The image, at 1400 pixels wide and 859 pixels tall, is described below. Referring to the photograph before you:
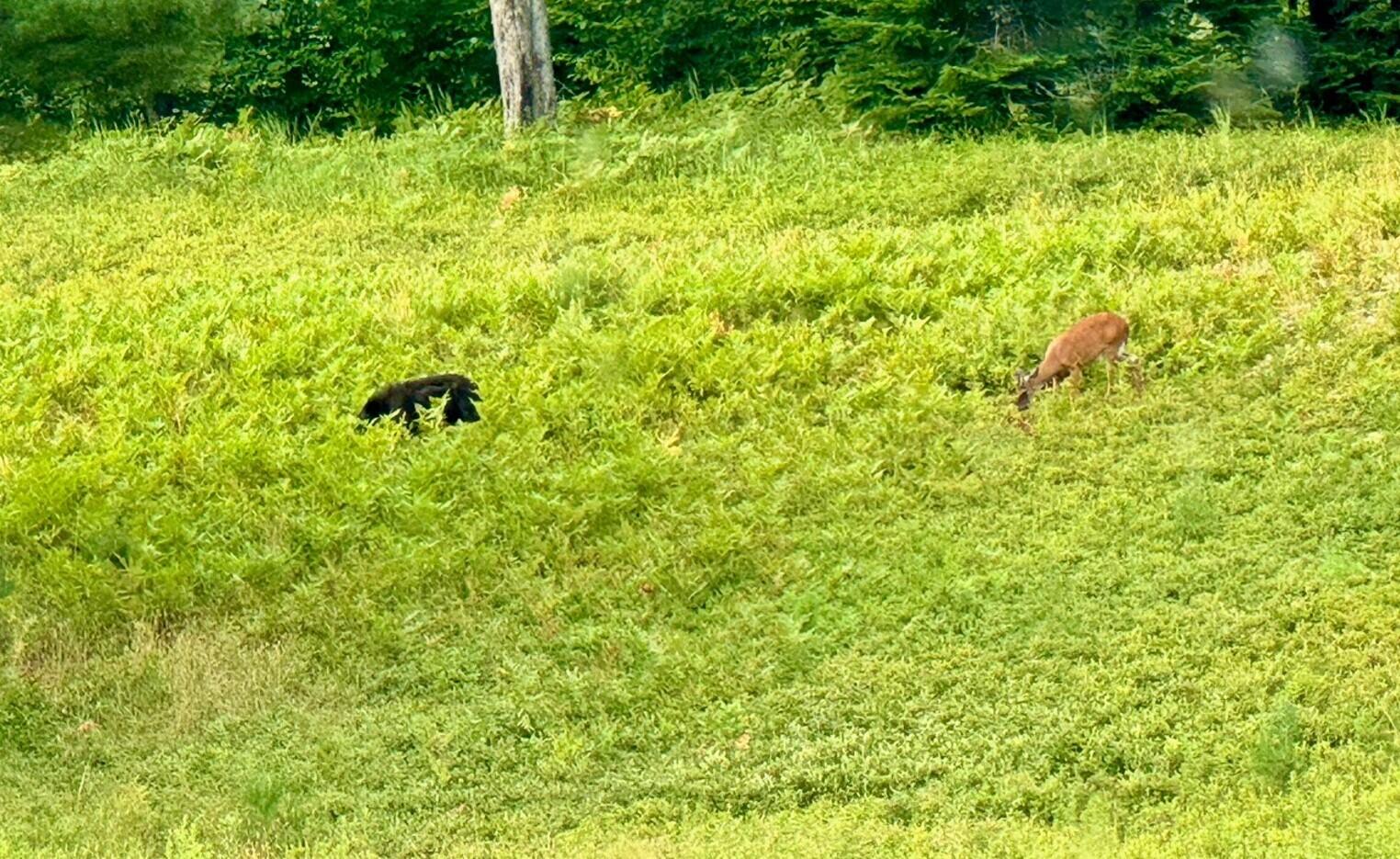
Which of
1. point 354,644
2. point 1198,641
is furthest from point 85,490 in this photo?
point 1198,641

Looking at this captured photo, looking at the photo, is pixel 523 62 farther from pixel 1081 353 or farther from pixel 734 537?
pixel 734 537

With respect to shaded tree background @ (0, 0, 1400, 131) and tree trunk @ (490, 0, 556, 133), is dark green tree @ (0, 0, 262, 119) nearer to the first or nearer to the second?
shaded tree background @ (0, 0, 1400, 131)

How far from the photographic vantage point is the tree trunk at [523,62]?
16.8 m

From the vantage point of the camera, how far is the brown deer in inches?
401

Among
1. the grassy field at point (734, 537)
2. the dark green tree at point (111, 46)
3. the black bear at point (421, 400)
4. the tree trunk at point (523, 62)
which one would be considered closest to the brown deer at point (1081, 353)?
the grassy field at point (734, 537)

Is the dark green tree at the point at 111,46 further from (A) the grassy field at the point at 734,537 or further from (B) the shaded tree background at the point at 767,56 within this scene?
(A) the grassy field at the point at 734,537

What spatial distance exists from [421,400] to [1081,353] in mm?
3397

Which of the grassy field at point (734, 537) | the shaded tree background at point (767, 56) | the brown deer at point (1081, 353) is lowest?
the shaded tree background at point (767, 56)

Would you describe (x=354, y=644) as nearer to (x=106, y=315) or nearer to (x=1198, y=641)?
(x=1198, y=641)

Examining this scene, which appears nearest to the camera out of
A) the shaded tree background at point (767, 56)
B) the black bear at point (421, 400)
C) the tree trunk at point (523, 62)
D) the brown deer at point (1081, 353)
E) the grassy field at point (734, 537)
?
the grassy field at point (734, 537)

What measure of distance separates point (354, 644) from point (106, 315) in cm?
442

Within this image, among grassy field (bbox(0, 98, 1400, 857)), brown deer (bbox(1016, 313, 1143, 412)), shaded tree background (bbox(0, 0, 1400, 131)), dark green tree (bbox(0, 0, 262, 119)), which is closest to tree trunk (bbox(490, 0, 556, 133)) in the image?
shaded tree background (bbox(0, 0, 1400, 131))

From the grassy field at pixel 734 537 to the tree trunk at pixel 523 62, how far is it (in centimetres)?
→ 316

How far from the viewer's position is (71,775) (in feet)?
27.4
